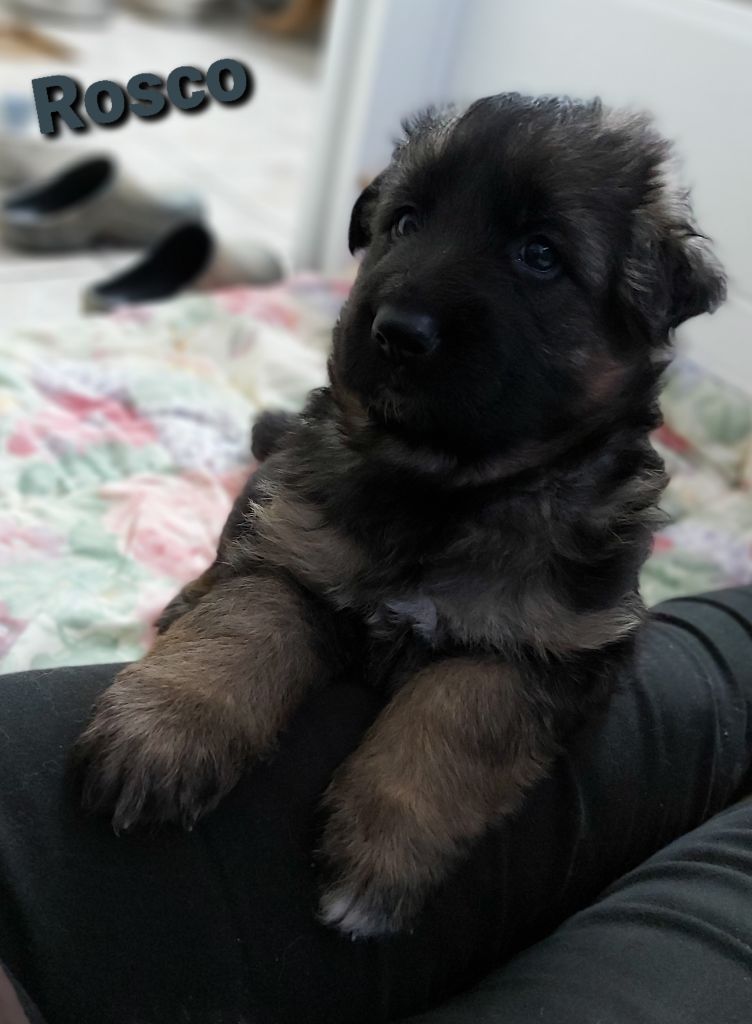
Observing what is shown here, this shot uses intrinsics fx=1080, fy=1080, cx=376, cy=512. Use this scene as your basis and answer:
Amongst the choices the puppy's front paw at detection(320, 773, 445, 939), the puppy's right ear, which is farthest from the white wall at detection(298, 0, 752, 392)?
the puppy's front paw at detection(320, 773, 445, 939)

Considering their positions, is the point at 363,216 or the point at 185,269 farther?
the point at 185,269

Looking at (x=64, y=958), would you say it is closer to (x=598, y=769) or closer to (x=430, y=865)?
(x=430, y=865)

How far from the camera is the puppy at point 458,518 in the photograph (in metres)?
1.22

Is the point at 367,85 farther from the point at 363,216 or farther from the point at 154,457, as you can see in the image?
the point at 363,216

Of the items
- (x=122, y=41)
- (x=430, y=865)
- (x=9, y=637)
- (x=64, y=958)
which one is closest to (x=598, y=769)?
(x=430, y=865)

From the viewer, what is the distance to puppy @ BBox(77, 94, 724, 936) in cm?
122

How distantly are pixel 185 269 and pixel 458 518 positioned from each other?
2.68 meters

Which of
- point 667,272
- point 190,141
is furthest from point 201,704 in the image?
point 190,141

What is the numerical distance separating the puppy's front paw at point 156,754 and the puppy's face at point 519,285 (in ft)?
1.40

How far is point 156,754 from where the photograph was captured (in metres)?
1.17

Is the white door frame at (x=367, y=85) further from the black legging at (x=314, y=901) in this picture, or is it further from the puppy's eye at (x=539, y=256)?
the black legging at (x=314, y=901)

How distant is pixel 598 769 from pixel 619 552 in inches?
11.2

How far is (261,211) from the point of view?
5.00 meters

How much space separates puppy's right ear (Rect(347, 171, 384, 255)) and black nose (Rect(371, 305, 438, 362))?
432 millimetres
